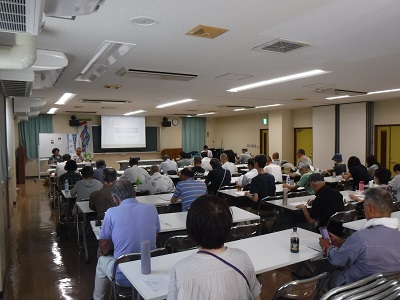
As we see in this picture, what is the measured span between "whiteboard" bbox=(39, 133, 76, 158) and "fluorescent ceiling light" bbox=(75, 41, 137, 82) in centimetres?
880

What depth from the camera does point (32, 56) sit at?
3.09m

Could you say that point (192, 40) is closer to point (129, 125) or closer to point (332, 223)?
point (332, 223)

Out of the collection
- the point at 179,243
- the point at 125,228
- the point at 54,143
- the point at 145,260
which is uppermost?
the point at 54,143

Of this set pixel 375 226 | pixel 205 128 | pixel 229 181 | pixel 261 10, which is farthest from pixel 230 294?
pixel 205 128

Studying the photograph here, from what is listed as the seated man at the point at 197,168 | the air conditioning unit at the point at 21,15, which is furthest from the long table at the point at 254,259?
the seated man at the point at 197,168

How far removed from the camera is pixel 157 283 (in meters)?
2.10

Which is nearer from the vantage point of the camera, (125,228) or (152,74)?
(125,228)

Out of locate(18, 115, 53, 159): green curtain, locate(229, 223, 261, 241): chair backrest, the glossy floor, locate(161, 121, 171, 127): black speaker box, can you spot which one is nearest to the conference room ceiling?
locate(229, 223, 261, 241): chair backrest

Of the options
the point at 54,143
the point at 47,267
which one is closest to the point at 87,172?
the point at 47,267

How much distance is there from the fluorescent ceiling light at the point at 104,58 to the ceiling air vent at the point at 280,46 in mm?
1429

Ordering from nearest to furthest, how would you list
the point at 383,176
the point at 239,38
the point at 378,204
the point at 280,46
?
the point at 378,204 → the point at 239,38 → the point at 280,46 → the point at 383,176

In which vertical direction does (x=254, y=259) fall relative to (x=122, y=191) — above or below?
below

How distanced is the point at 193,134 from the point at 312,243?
1400 cm

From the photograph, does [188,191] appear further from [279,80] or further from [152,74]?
[279,80]
